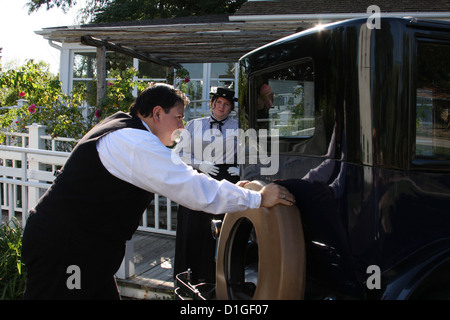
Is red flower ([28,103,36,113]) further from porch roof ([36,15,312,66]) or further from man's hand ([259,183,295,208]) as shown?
man's hand ([259,183,295,208])

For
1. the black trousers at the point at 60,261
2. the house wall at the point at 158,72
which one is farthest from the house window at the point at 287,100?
the house wall at the point at 158,72

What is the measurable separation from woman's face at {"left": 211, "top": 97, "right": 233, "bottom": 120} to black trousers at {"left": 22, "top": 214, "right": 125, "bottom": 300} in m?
2.05

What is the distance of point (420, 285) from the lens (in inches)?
54.5

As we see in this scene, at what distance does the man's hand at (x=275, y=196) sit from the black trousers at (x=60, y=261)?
83cm

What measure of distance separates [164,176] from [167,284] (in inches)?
77.1

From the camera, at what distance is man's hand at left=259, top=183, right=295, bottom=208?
1.70m

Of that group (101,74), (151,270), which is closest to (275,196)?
(151,270)

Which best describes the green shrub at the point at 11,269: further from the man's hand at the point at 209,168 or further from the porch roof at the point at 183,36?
the porch roof at the point at 183,36

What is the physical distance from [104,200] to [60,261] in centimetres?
36

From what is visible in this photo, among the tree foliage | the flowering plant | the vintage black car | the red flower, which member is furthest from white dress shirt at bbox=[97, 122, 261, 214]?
the tree foliage

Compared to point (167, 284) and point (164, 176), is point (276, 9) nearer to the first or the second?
point (167, 284)

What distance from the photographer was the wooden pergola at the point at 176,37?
575 centimetres

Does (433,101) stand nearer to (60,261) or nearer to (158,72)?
(60,261)

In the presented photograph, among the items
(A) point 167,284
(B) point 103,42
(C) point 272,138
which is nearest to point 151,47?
(B) point 103,42
